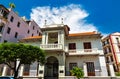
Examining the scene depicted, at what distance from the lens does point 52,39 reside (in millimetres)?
25156

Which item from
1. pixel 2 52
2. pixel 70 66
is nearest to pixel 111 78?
pixel 70 66

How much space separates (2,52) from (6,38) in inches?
Answer: 510

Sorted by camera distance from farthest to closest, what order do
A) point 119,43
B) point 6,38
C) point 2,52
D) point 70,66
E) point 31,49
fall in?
point 119,43
point 6,38
point 70,66
point 31,49
point 2,52

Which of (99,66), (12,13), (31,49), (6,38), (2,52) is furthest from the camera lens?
(12,13)

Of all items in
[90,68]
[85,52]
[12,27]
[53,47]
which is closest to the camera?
[53,47]

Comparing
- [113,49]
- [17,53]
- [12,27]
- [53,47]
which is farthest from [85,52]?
[113,49]

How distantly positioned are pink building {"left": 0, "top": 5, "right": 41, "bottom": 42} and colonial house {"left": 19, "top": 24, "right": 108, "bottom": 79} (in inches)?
388

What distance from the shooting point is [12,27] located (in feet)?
96.6

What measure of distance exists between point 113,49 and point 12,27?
102ft

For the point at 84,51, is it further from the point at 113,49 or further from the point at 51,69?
the point at 113,49

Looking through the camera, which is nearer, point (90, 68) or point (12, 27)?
point (90, 68)

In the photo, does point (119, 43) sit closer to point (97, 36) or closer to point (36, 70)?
point (97, 36)

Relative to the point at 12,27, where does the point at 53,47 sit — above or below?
below

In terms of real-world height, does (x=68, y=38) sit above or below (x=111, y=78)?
above
